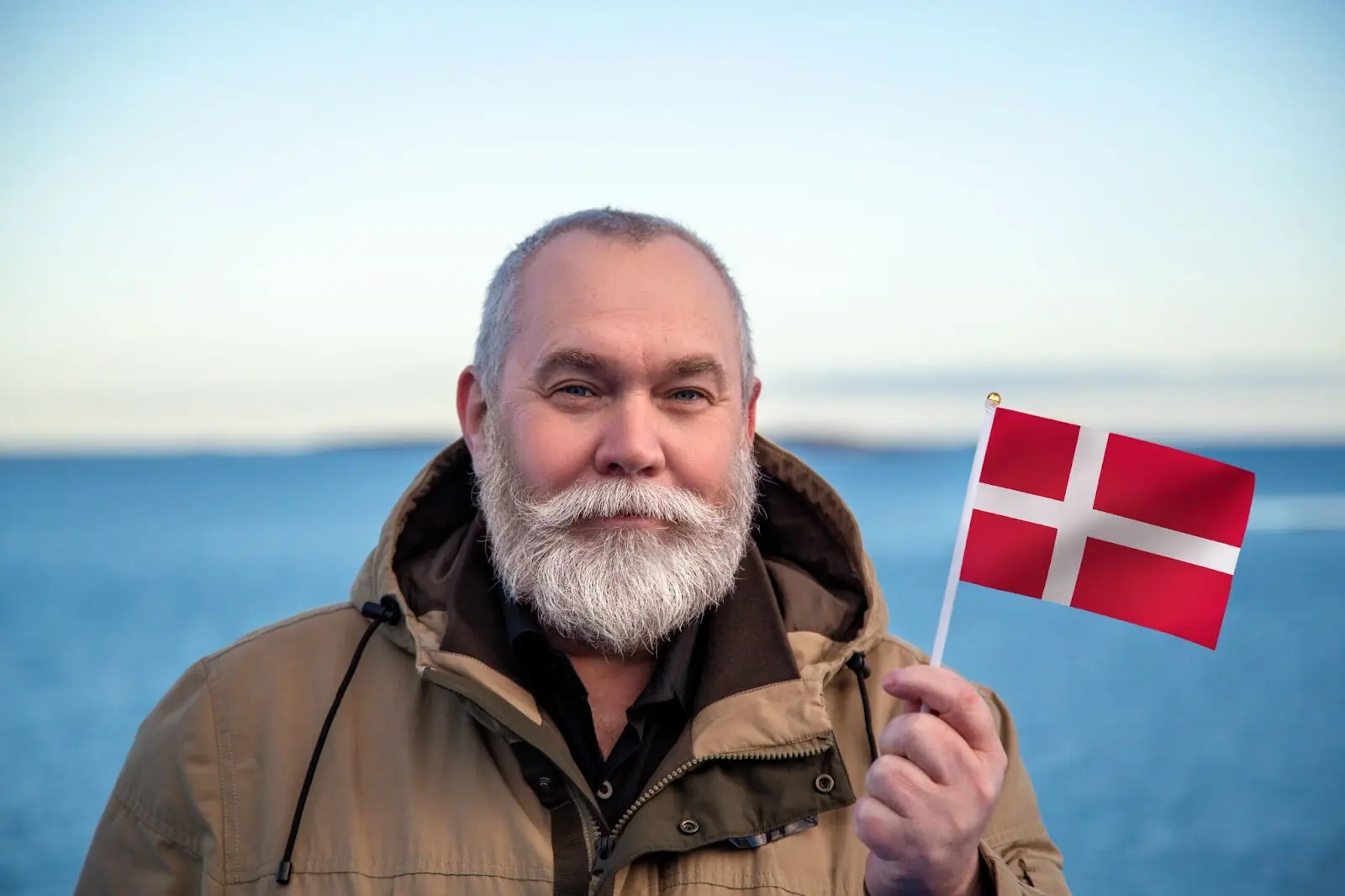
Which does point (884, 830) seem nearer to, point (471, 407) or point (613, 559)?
point (613, 559)

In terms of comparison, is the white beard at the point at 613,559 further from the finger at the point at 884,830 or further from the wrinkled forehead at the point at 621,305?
the finger at the point at 884,830

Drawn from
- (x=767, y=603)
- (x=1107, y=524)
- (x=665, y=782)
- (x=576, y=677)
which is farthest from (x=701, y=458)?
(x=1107, y=524)

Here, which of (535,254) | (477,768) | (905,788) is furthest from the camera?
(535,254)

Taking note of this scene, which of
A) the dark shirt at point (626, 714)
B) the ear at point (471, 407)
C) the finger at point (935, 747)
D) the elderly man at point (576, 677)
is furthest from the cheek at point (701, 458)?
the finger at point (935, 747)

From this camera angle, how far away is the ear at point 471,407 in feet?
6.43

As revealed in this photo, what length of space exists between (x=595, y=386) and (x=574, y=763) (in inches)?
21.8

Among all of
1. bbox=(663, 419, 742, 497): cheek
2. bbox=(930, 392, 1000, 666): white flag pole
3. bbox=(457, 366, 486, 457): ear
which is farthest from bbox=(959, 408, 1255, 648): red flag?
bbox=(457, 366, 486, 457): ear

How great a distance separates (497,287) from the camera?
6.40 feet

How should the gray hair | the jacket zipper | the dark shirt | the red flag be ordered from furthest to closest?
the gray hair → the dark shirt → the jacket zipper → the red flag

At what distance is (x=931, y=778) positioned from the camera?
1.31 m

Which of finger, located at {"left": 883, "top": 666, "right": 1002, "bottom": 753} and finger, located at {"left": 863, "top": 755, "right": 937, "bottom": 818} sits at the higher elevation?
finger, located at {"left": 883, "top": 666, "right": 1002, "bottom": 753}

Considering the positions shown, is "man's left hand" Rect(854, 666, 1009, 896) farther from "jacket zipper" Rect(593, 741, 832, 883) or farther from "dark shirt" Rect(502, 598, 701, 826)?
"dark shirt" Rect(502, 598, 701, 826)

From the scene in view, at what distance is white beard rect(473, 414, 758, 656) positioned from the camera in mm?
1755

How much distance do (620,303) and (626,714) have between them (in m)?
0.63
